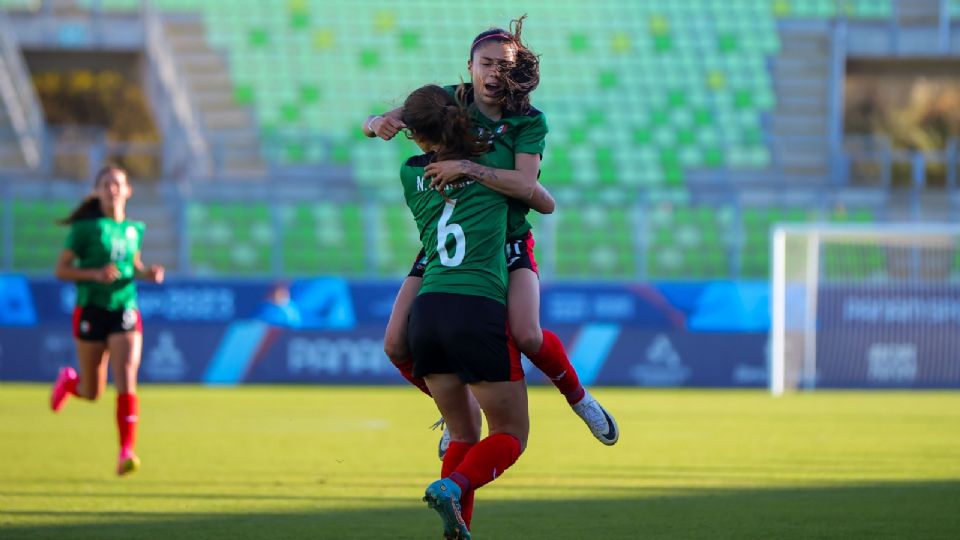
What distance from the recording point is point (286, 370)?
20.2 meters

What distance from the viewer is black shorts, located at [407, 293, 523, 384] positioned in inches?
217

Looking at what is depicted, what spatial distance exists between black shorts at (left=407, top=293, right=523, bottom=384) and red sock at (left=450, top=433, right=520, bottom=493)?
0.25 meters

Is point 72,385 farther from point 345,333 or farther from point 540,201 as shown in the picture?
point 345,333

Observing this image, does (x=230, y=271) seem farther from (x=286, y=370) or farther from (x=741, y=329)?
(x=741, y=329)

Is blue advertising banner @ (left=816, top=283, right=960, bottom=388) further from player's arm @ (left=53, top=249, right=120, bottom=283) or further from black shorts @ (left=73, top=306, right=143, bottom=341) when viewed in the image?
player's arm @ (left=53, top=249, right=120, bottom=283)

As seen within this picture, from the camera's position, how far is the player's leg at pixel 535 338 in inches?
225

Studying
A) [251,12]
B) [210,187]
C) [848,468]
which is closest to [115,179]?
[848,468]

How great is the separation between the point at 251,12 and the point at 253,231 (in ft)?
28.7

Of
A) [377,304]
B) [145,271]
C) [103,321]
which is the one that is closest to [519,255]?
[103,321]

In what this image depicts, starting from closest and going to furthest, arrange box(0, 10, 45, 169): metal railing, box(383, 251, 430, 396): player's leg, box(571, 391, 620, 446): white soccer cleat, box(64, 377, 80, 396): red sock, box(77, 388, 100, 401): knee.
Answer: box(383, 251, 430, 396): player's leg
box(571, 391, 620, 446): white soccer cleat
box(77, 388, 100, 401): knee
box(64, 377, 80, 396): red sock
box(0, 10, 45, 169): metal railing

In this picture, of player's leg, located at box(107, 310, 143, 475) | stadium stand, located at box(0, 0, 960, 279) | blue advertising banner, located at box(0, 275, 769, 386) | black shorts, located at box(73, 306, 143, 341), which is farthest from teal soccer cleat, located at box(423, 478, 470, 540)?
stadium stand, located at box(0, 0, 960, 279)

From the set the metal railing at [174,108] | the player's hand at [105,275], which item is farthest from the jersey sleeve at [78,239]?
the metal railing at [174,108]

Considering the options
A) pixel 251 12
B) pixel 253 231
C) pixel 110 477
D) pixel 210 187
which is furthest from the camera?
pixel 251 12

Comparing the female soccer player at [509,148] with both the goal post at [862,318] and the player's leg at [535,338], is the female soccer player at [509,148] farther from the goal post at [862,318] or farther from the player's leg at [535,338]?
the goal post at [862,318]
